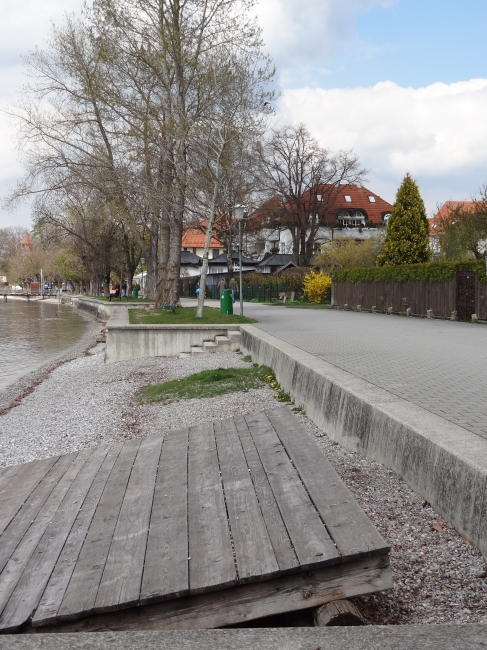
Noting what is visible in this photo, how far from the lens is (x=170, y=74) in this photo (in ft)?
88.4

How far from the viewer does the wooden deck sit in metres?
3.18

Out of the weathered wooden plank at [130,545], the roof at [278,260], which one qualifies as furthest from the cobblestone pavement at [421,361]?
the roof at [278,260]

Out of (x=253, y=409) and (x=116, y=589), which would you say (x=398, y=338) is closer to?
(x=253, y=409)

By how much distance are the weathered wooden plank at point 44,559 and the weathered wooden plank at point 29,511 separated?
151 mm

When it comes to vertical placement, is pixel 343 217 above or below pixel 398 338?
above


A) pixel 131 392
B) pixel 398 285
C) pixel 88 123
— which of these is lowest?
pixel 131 392

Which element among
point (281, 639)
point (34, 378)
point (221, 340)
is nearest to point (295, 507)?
point (281, 639)

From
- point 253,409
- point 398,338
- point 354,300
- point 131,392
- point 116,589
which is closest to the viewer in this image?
point 116,589

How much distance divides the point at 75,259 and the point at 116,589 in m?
75.0

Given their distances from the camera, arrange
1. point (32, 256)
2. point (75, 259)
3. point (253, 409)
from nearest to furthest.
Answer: point (253, 409)
point (75, 259)
point (32, 256)

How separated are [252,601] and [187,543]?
52cm

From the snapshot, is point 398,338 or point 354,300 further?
point 354,300

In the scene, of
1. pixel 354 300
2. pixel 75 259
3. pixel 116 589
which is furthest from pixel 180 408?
pixel 75 259

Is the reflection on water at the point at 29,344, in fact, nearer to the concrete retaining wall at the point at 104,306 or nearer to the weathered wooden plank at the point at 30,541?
the concrete retaining wall at the point at 104,306
